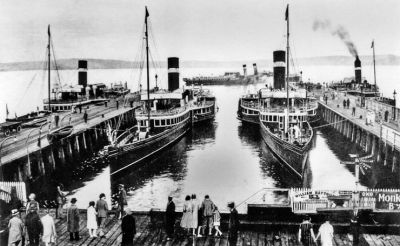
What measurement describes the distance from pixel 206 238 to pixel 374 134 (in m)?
22.4

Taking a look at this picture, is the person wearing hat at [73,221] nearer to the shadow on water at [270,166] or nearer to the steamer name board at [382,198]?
the steamer name board at [382,198]

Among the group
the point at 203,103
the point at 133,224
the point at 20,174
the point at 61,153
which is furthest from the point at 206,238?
the point at 203,103

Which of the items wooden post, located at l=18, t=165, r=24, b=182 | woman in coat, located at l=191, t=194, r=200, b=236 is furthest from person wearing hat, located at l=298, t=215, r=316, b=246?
wooden post, located at l=18, t=165, r=24, b=182

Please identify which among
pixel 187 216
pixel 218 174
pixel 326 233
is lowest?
pixel 218 174

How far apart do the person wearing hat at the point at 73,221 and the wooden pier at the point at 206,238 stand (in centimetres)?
19

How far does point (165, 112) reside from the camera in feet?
128

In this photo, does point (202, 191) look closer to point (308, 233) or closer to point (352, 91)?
point (308, 233)

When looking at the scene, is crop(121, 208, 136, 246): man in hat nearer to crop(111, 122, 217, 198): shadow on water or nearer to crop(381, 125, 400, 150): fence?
crop(111, 122, 217, 198): shadow on water

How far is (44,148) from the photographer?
28359 millimetres

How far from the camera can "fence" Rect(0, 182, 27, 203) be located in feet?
47.9

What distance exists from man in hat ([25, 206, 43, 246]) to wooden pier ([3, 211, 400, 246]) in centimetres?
91

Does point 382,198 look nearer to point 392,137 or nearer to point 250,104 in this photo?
point 392,137

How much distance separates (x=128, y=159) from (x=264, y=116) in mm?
16771

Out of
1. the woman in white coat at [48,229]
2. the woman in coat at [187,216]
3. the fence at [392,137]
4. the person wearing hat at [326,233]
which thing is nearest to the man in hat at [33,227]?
the woman in white coat at [48,229]
